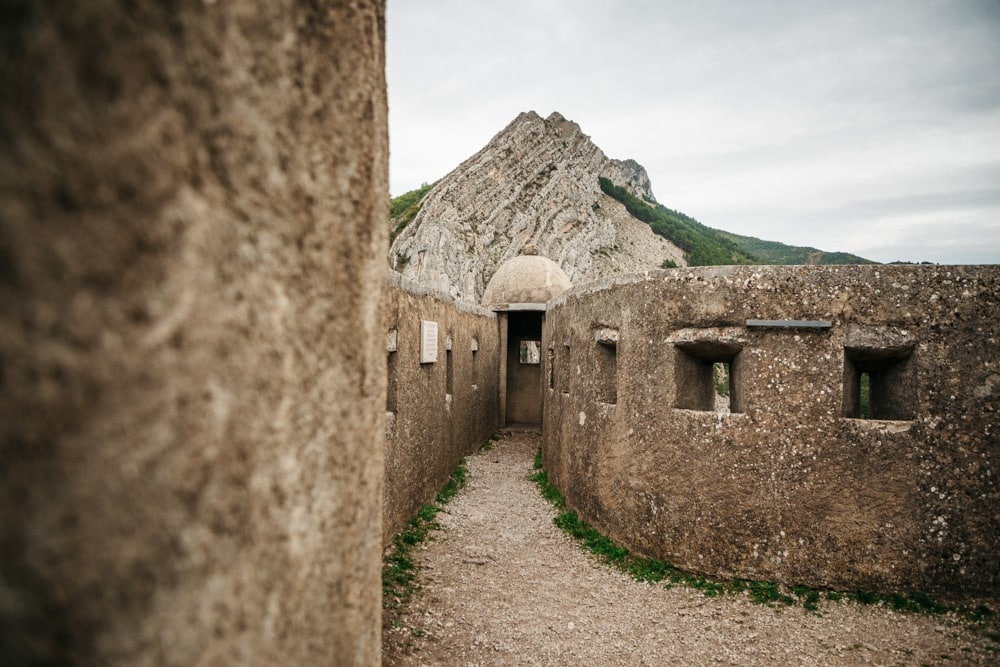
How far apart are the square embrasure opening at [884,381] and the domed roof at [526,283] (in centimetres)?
945

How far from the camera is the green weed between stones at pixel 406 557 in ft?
15.0

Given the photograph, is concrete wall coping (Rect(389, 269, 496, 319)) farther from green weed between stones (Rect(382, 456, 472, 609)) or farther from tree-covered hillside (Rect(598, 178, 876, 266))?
tree-covered hillside (Rect(598, 178, 876, 266))

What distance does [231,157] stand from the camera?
34.1 inches

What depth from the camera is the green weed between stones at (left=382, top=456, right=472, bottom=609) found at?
457cm

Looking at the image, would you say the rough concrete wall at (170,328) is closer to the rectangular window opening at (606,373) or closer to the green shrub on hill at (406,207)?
the rectangular window opening at (606,373)

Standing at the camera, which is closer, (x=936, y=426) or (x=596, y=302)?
(x=936, y=426)

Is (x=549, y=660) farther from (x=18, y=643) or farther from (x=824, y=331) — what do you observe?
(x=18, y=643)

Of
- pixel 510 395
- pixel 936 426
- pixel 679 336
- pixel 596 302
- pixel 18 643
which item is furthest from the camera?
pixel 510 395

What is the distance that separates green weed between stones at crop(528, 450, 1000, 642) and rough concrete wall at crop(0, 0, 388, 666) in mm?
4361

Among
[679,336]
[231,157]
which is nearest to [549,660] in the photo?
[679,336]

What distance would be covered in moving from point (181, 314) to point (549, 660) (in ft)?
12.8

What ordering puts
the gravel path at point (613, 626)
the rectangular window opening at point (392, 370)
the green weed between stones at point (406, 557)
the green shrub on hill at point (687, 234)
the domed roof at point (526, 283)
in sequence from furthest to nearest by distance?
the green shrub on hill at point (687, 234)
the domed roof at point (526, 283)
the rectangular window opening at point (392, 370)
the green weed between stones at point (406, 557)
the gravel path at point (613, 626)

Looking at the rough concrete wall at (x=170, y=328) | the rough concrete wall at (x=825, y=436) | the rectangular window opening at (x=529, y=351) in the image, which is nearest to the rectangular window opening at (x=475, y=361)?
the rough concrete wall at (x=825, y=436)

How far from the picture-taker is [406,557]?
5344mm
